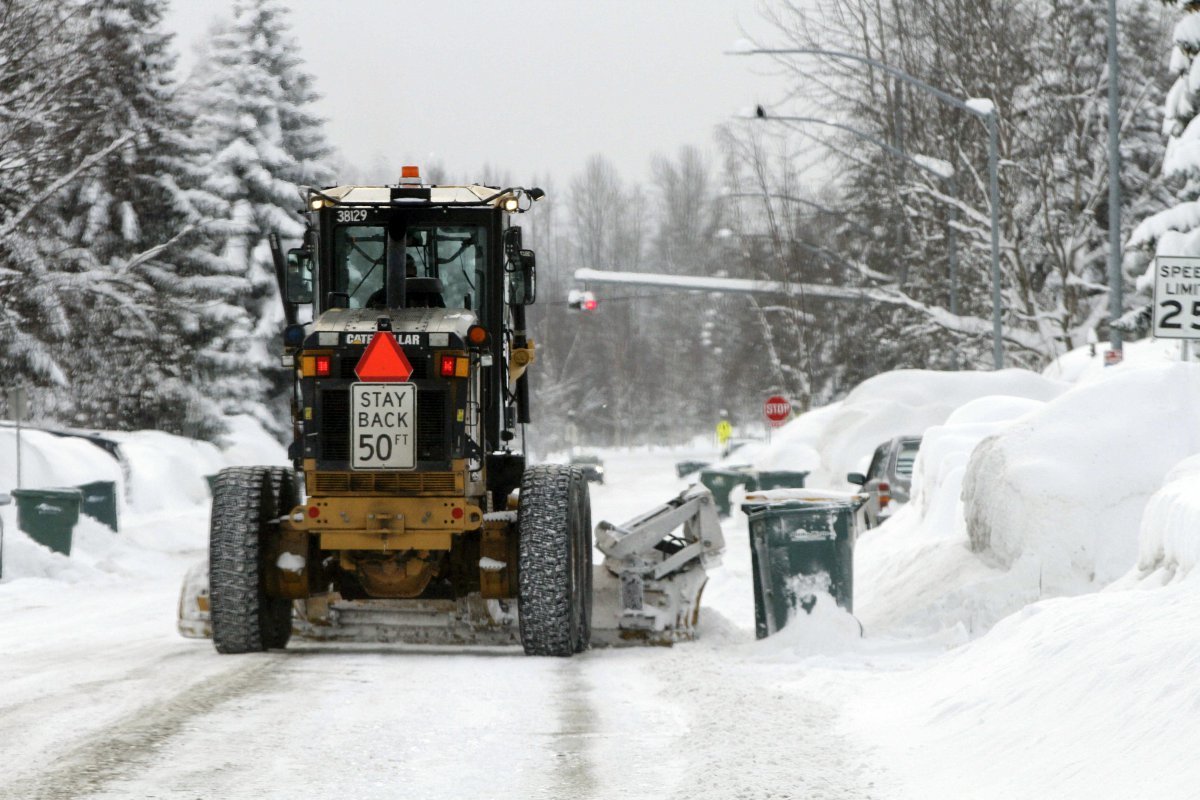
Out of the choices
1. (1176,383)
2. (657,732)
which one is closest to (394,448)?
(657,732)

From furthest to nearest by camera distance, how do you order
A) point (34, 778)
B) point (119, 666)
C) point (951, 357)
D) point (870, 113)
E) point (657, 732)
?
point (951, 357)
point (870, 113)
point (119, 666)
point (657, 732)
point (34, 778)

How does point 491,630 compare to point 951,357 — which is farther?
point 951,357

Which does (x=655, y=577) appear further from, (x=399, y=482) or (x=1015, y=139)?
(x=1015, y=139)

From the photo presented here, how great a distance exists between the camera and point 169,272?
147ft

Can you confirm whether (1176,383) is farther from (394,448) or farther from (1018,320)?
(1018,320)

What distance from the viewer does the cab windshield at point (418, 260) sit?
1184cm

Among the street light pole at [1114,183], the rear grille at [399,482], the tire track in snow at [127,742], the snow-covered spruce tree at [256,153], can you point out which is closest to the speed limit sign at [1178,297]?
the rear grille at [399,482]

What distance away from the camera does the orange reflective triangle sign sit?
10.9 metres

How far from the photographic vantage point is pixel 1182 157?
27.4 metres

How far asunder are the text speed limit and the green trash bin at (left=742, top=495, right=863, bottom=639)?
230 cm

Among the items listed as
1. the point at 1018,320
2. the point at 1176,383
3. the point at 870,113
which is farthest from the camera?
the point at 870,113

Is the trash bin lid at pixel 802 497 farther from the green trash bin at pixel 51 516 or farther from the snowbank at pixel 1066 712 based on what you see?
the green trash bin at pixel 51 516

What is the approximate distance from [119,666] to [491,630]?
2.49 meters

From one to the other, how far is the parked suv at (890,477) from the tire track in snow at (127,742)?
12.7 m
